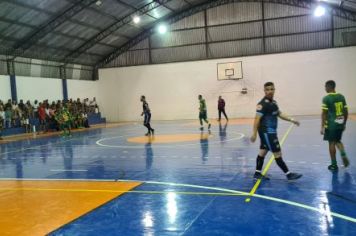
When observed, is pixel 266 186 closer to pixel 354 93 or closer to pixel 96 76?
pixel 354 93

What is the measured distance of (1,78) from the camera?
2748 cm

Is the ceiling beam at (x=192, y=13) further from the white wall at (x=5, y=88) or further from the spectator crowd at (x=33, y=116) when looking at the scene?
the white wall at (x=5, y=88)

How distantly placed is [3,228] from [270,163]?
6674 millimetres

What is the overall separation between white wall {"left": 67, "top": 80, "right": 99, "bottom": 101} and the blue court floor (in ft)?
74.2

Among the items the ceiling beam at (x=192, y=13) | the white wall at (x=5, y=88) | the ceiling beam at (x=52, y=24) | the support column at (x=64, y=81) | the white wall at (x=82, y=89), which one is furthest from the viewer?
the white wall at (x=82, y=89)

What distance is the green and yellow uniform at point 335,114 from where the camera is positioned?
345 inches

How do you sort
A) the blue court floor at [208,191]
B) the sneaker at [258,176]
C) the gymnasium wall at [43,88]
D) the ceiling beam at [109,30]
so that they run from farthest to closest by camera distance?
the ceiling beam at [109,30] → the gymnasium wall at [43,88] → the sneaker at [258,176] → the blue court floor at [208,191]

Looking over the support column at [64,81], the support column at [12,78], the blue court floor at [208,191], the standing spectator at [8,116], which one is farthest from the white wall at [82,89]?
the blue court floor at [208,191]

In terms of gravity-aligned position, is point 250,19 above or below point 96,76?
above

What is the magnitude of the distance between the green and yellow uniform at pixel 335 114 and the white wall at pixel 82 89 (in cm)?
2970

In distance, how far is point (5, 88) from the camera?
27.8m

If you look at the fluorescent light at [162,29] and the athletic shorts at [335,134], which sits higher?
the fluorescent light at [162,29]

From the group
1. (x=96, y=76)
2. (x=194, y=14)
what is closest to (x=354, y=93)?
(x=194, y=14)

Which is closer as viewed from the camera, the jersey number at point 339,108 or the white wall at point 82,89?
the jersey number at point 339,108
